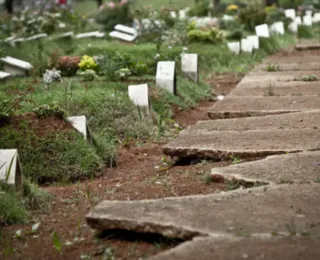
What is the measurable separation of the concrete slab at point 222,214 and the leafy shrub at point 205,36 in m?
7.60

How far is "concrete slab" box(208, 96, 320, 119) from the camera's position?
650 centimetres

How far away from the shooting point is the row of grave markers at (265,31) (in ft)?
36.5

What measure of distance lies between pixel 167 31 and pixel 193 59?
2.28 metres

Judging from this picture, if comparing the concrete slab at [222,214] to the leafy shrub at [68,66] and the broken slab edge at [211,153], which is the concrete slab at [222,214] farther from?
the leafy shrub at [68,66]

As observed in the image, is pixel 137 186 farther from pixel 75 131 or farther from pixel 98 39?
pixel 98 39

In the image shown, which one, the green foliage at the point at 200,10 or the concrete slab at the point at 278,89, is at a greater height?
the green foliage at the point at 200,10

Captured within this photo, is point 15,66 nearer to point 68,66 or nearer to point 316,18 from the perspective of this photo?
point 68,66

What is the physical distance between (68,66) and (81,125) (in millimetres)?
3048

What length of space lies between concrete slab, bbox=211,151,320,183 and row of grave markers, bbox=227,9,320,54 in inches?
259

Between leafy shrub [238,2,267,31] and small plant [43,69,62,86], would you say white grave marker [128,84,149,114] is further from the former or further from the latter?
leafy shrub [238,2,267,31]

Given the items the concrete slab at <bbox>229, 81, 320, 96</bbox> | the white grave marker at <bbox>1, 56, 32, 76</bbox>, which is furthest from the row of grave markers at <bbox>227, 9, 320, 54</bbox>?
the white grave marker at <bbox>1, 56, 32, 76</bbox>

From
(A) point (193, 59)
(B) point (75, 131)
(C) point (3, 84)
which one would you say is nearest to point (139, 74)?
(A) point (193, 59)

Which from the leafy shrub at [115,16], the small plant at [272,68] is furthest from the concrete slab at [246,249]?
the leafy shrub at [115,16]

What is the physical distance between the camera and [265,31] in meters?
12.8
